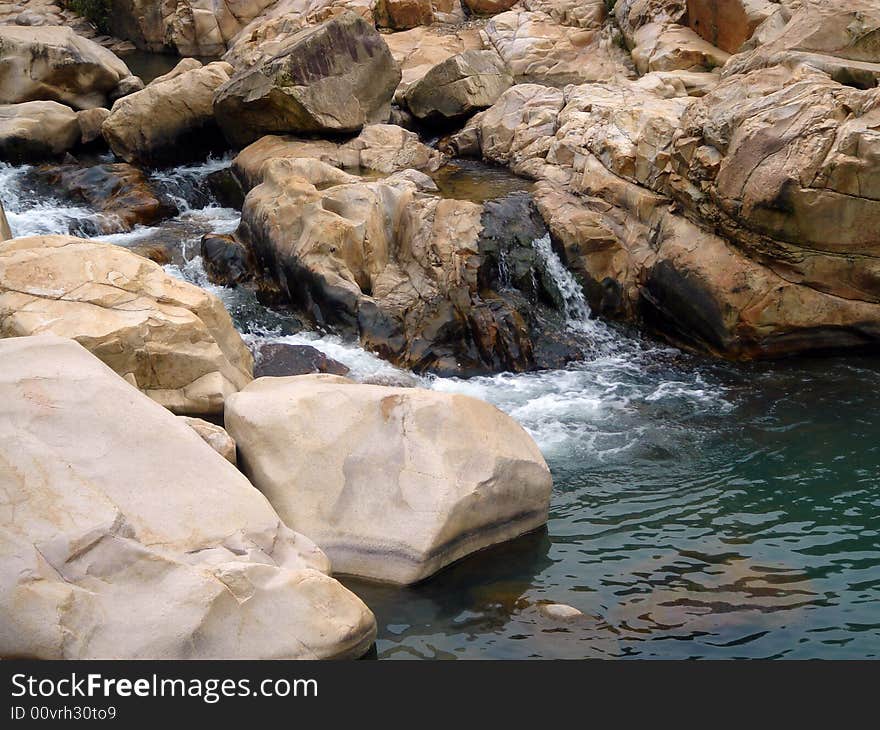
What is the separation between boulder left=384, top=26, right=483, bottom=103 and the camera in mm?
23312

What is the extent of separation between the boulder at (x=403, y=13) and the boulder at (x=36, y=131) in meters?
9.01

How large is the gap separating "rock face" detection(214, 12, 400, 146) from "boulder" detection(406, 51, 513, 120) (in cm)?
156

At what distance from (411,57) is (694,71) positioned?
713 cm

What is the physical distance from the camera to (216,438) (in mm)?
8055

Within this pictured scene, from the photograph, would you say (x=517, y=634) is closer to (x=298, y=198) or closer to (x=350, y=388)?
(x=350, y=388)

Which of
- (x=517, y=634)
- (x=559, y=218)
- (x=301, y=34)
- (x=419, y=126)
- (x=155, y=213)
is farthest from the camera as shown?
(x=419, y=126)

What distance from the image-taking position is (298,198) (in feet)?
46.4

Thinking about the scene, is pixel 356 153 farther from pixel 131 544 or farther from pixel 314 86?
pixel 131 544

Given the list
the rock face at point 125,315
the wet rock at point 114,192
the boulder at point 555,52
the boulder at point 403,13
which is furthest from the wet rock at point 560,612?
the boulder at point 403,13

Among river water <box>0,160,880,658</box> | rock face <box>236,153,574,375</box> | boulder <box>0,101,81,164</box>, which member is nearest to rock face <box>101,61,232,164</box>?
boulder <box>0,101,81,164</box>

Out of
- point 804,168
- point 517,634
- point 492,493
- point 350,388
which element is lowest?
point 517,634

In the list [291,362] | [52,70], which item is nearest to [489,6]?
[52,70]
